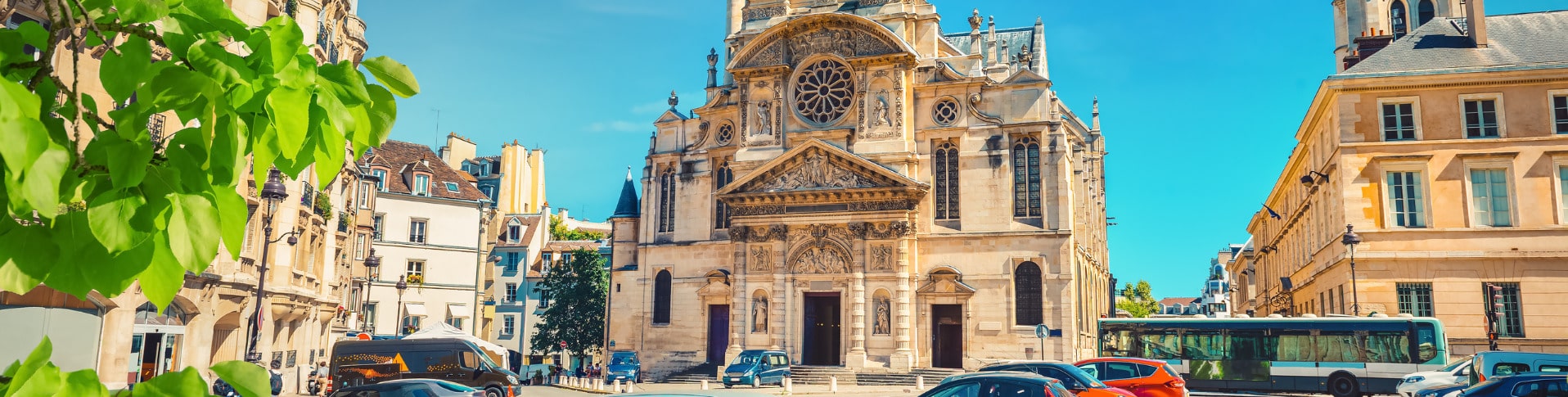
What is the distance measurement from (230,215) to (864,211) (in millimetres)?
37027

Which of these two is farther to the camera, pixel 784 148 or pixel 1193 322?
pixel 784 148

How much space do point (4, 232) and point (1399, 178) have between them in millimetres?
34510

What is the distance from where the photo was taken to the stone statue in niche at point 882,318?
3844cm

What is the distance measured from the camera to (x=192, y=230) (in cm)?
215

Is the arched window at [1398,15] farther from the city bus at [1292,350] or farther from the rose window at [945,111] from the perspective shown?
the city bus at [1292,350]

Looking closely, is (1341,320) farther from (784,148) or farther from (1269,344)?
(784,148)

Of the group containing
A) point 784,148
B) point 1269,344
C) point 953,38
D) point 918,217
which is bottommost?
point 1269,344

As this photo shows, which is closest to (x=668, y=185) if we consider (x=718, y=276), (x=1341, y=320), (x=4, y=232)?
(x=718, y=276)

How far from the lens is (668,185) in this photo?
43938mm

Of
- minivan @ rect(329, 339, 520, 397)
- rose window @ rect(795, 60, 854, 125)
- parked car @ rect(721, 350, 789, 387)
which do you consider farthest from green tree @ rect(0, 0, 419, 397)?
rose window @ rect(795, 60, 854, 125)

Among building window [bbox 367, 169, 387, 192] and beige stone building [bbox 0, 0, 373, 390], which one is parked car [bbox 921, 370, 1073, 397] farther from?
building window [bbox 367, 169, 387, 192]

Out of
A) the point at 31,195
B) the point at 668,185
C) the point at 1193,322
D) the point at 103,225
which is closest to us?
the point at 31,195

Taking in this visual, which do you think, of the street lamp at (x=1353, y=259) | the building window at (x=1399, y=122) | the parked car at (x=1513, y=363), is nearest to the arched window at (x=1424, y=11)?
the building window at (x=1399, y=122)

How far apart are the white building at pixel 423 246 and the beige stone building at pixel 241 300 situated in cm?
808
